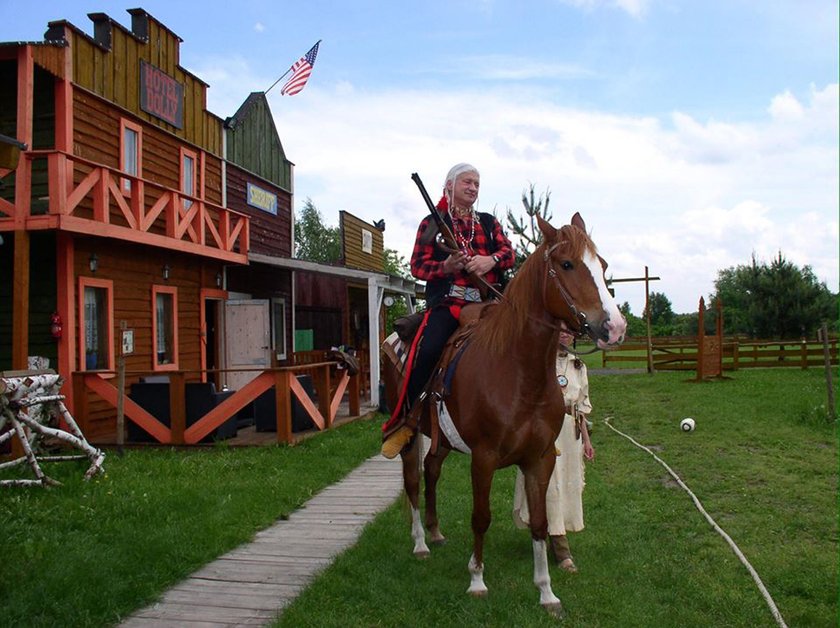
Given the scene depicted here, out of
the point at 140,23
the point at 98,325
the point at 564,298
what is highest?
the point at 140,23

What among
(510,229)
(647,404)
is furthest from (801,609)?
(510,229)

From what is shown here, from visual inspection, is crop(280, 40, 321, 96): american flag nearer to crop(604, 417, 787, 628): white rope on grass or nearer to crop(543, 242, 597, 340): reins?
crop(604, 417, 787, 628): white rope on grass

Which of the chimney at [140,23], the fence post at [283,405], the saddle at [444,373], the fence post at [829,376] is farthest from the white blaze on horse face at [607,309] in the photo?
the chimney at [140,23]

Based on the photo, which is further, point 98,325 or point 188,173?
point 188,173

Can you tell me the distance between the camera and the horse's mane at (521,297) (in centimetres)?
355

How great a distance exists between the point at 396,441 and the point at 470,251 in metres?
1.38

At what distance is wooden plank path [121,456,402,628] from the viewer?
3.84m

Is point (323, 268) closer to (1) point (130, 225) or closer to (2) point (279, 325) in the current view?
(2) point (279, 325)

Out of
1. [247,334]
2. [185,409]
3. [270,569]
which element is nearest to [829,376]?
[270,569]

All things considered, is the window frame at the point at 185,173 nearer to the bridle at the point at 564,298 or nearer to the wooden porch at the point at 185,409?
the wooden porch at the point at 185,409

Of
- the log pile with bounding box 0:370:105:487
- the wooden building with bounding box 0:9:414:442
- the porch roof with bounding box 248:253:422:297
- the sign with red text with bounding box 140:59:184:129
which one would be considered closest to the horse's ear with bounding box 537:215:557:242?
the log pile with bounding box 0:370:105:487

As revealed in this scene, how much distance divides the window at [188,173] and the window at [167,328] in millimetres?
1928

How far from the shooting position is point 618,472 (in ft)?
25.5

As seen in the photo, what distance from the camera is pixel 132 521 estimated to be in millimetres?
5363
